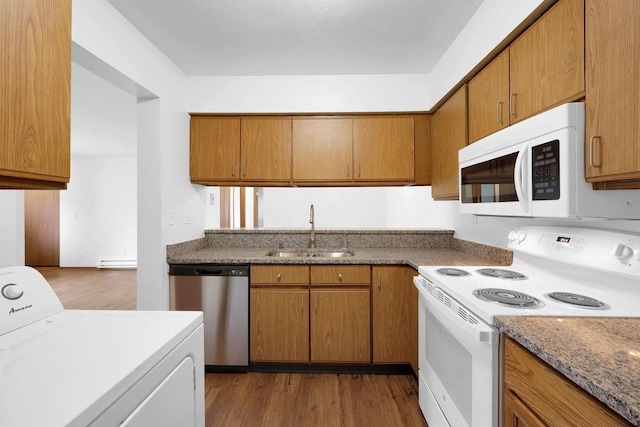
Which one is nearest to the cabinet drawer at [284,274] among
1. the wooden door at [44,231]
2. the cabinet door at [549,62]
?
the cabinet door at [549,62]

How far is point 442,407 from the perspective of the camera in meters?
1.43

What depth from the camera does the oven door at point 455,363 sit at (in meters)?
1.01

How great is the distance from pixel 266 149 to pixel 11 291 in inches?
74.6

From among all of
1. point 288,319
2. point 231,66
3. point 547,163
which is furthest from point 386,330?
point 231,66

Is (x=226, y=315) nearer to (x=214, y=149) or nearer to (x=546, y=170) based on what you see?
(x=214, y=149)

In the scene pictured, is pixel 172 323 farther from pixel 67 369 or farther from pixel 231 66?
pixel 231 66

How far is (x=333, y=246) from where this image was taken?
2781 mm

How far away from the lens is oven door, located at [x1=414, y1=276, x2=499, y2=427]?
3.31 ft

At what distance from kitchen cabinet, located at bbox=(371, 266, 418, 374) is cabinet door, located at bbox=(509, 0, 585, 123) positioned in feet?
4.13

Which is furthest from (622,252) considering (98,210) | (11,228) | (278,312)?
(98,210)

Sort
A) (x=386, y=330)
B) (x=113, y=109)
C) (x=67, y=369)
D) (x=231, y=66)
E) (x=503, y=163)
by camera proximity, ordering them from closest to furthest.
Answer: (x=67, y=369) → (x=503, y=163) → (x=386, y=330) → (x=231, y=66) → (x=113, y=109)

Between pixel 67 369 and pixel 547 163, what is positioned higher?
pixel 547 163

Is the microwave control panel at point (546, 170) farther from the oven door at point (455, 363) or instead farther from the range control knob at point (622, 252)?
the oven door at point (455, 363)

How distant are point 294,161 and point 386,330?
1553 millimetres
